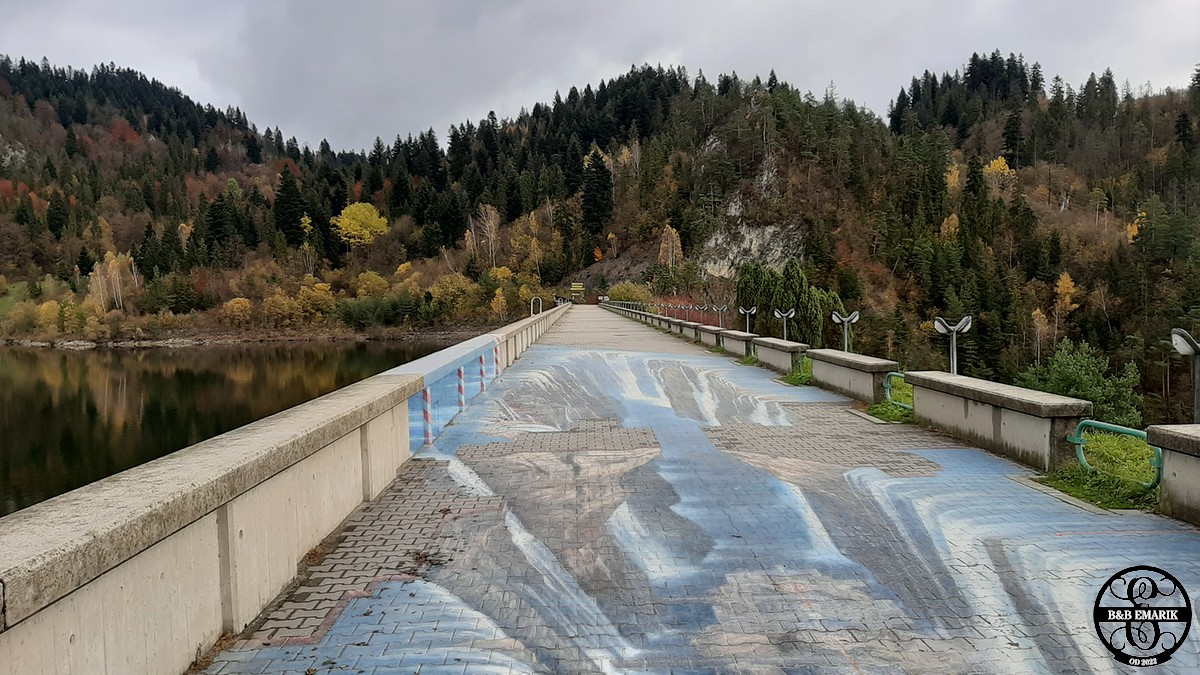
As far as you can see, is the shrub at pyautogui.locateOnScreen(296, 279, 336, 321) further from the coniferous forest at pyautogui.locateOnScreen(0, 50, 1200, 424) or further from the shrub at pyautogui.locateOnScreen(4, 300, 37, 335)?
the shrub at pyautogui.locateOnScreen(4, 300, 37, 335)

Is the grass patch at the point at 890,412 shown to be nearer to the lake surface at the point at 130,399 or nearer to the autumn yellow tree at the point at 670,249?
the lake surface at the point at 130,399

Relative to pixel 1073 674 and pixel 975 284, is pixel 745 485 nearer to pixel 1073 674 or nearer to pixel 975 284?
pixel 1073 674

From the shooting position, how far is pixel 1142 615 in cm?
382

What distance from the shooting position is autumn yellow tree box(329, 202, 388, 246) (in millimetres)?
156500

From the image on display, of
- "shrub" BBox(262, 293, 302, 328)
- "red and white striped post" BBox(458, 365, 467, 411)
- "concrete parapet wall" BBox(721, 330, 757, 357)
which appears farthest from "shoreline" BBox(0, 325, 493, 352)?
"red and white striped post" BBox(458, 365, 467, 411)

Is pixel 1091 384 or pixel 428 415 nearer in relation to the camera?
pixel 428 415

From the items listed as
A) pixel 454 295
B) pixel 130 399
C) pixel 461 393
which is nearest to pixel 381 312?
pixel 454 295

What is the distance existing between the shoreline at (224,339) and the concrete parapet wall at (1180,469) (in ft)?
373

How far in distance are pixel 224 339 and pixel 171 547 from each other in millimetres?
137189

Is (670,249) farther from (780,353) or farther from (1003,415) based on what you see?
(1003,415)

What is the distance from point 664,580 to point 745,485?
2343 millimetres

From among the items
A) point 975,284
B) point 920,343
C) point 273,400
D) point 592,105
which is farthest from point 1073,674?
point 592,105

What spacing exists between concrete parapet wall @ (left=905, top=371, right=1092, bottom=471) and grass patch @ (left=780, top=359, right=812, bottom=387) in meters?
4.12

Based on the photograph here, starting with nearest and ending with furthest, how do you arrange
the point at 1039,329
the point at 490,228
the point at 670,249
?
1. the point at 1039,329
2. the point at 670,249
3. the point at 490,228
